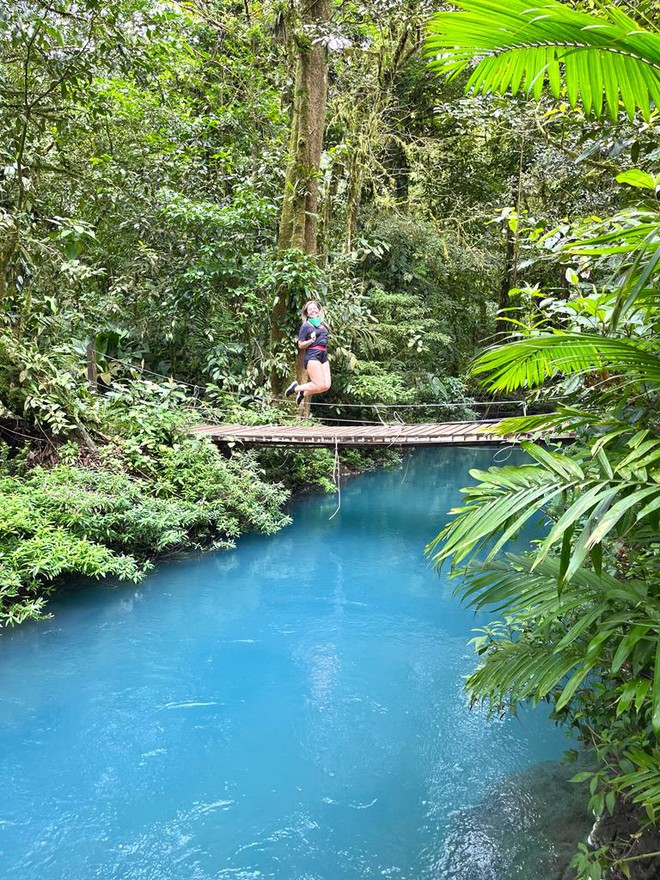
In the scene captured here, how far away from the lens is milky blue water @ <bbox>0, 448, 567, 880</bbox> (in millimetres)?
2291

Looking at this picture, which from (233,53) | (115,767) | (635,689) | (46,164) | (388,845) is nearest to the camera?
(635,689)

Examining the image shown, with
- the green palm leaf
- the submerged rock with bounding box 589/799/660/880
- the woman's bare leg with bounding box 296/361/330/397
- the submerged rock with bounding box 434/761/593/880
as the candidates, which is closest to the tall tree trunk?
the woman's bare leg with bounding box 296/361/330/397

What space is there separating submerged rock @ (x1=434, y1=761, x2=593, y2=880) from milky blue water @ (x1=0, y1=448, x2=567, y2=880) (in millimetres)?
16

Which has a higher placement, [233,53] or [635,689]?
[233,53]

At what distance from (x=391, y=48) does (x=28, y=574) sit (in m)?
10.3

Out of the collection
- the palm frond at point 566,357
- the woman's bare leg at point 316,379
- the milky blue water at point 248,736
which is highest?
the palm frond at point 566,357

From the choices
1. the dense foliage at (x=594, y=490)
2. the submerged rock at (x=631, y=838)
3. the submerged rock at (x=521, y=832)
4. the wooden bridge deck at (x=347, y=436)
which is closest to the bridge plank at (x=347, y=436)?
the wooden bridge deck at (x=347, y=436)

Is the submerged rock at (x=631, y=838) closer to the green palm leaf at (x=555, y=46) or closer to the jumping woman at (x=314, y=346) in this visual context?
the green palm leaf at (x=555, y=46)

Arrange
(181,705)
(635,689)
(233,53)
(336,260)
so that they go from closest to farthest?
(635,689) < (181,705) < (233,53) < (336,260)

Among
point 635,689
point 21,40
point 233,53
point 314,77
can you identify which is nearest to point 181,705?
point 635,689

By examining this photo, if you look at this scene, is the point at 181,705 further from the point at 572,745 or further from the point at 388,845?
the point at 572,745

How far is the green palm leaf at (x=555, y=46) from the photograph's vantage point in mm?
1062

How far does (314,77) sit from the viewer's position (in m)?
7.69

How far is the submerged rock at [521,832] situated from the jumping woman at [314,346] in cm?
485
